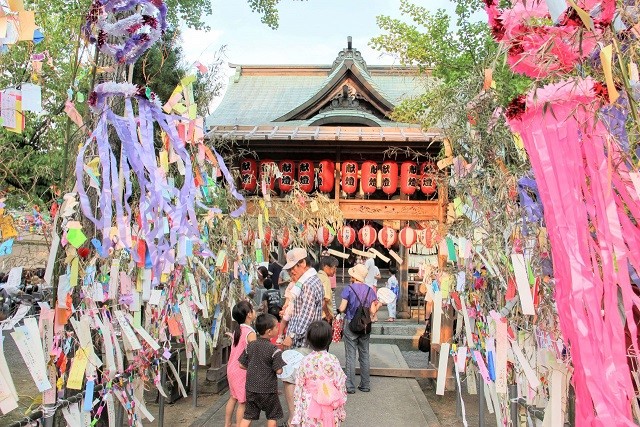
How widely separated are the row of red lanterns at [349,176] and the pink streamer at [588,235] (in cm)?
938

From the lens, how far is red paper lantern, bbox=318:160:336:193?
11648 mm

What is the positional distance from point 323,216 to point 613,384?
9280mm

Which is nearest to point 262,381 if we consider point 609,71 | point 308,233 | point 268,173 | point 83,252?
Result: point 83,252

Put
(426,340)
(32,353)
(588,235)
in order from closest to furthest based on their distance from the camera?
(588,235) < (32,353) < (426,340)

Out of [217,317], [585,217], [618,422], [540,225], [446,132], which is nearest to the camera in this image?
[618,422]

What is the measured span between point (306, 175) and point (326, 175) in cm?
44

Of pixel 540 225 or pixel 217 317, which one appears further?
pixel 217 317

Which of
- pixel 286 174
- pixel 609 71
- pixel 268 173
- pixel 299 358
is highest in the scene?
pixel 286 174

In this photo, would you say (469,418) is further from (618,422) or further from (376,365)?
(618,422)

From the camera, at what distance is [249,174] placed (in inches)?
456

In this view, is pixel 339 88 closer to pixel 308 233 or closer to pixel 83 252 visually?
pixel 308 233

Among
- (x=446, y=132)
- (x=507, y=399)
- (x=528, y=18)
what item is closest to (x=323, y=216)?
(x=446, y=132)

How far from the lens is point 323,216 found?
1105cm

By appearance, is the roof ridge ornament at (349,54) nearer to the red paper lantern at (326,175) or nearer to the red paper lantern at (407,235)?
the red paper lantern at (326,175)
